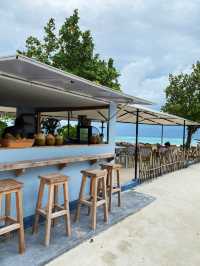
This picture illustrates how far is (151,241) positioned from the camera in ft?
11.4

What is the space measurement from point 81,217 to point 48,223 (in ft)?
3.72

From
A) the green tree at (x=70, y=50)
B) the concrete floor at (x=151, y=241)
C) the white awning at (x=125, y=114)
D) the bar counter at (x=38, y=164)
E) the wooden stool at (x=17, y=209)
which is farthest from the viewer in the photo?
the green tree at (x=70, y=50)

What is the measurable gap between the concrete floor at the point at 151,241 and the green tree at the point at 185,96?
36.5 ft

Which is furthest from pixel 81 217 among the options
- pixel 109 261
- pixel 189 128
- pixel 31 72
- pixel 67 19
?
pixel 189 128

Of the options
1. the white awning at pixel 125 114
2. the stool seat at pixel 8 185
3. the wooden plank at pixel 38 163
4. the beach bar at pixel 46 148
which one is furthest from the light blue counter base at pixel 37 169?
the white awning at pixel 125 114

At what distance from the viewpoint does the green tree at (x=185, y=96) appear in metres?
15.5

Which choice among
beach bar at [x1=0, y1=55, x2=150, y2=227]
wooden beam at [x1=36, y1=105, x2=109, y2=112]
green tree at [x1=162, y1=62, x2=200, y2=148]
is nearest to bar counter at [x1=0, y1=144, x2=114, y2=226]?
beach bar at [x1=0, y1=55, x2=150, y2=227]

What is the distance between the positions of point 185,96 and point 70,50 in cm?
831

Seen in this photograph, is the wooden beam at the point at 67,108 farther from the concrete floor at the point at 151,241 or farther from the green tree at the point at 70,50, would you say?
the green tree at the point at 70,50

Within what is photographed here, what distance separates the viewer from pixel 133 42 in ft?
48.3

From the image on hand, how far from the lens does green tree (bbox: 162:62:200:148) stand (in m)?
15.5

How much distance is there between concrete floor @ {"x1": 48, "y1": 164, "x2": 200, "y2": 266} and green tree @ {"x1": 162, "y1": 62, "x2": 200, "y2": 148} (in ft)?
36.5

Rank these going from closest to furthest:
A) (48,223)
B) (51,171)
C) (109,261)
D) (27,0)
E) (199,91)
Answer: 1. (109,261)
2. (48,223)
3. (51,171)
4. (27,0)
5. (199,91)

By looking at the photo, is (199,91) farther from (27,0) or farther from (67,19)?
(27,0)
